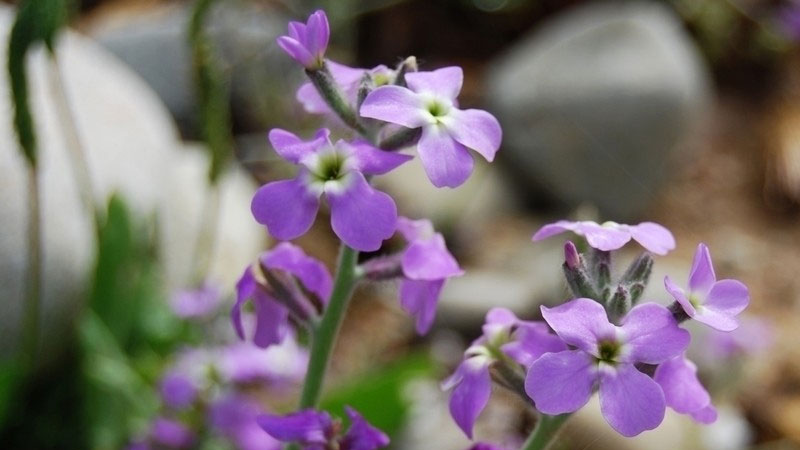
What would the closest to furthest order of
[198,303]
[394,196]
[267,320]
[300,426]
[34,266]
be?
[300,426]
[267,320]
[34,266]
[198,303]
[394,196]

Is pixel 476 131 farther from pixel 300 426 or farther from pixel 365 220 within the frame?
pixel 300 426

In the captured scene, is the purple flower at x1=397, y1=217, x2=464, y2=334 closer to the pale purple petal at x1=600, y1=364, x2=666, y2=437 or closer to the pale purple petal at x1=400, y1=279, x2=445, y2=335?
the pale purple petal at x1=400, y1=279, x2=445, y2=335

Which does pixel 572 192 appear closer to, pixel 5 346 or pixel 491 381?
pixel 5 346

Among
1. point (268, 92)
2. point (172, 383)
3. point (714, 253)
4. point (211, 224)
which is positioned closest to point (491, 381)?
point (172, 383)

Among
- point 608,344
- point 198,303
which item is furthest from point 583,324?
point 198,303

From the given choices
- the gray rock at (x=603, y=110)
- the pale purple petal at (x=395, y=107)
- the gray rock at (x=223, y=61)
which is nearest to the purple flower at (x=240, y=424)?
the pale purple petal at (x=395, y=107)

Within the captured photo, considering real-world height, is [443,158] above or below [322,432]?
above
